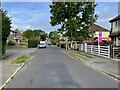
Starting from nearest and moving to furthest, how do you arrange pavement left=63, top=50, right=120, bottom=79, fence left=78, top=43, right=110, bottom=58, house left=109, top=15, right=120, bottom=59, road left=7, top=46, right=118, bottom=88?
road left=7, top=46, right=118, bottom=88 → pavement left=63, top=50, right=120, bottom=79 → fence left=78, top=43, right=110, bottom=58 → house left=109, top=15, right=120, bottom=59

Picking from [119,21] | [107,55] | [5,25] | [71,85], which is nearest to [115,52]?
[107,55]

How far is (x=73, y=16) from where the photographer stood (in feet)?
222

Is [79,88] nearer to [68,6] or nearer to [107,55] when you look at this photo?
[107,55]

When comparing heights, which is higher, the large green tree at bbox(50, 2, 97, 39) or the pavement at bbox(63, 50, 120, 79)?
the large green tree at bbox(50, 2, 97, 39)

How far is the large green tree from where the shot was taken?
66.2 metres

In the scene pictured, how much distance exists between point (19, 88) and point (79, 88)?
92.0 inches

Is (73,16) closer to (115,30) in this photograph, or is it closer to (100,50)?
(115,30)

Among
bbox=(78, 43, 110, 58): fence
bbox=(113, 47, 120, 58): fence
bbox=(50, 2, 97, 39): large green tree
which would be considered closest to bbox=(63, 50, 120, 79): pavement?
bbox=(113, 47, 120, 58): fence

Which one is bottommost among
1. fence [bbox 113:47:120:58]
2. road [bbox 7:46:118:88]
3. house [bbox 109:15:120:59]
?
road [bbox 7:46:118:88]

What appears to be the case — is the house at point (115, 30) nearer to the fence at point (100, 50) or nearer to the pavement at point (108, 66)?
the fence at point (100, 50)

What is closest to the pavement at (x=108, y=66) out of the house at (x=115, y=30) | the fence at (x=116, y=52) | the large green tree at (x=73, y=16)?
the fence at (x=116, y=52)

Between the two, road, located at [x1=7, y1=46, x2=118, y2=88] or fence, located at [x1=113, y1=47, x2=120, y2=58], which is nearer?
road, located at [x1=7, y1=46, x2=118, y2=88]

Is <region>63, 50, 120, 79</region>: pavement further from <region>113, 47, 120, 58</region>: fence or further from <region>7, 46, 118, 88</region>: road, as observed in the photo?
<region>113, 47, 120, 58</region>: fence

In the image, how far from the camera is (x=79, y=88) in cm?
1177
